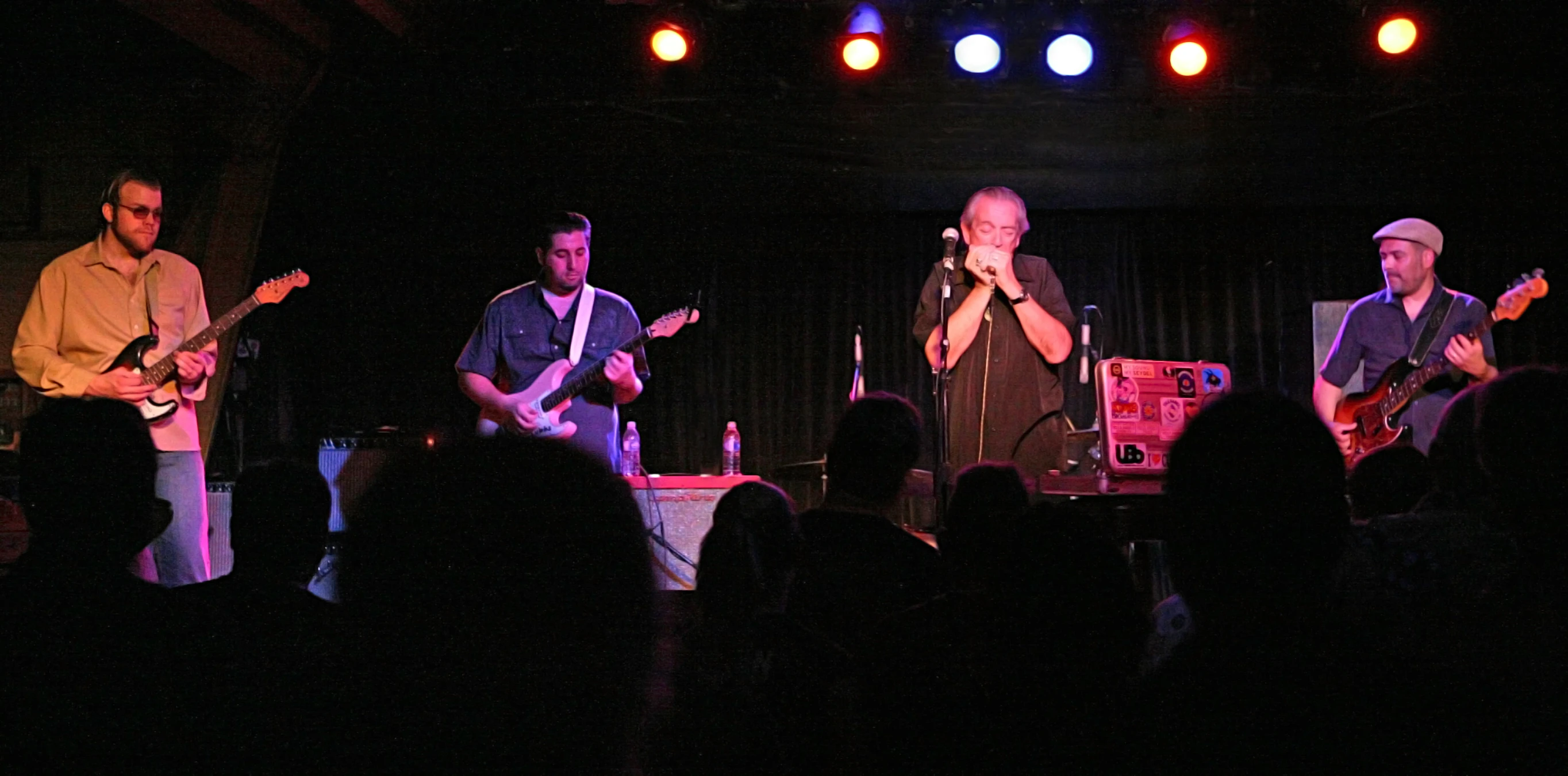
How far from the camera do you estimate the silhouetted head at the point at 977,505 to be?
1.93 metres

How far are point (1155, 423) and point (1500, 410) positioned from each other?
6.88ft

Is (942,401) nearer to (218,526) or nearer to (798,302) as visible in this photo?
(218,526)

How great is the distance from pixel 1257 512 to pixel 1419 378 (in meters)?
4.56

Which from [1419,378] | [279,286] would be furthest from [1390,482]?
[279,286]

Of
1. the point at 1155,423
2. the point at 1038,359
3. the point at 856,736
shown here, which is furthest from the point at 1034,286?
the point at 856,736

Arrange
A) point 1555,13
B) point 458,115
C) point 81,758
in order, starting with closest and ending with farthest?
1. point 81,758
2. point 1555,13
3. point 458,115

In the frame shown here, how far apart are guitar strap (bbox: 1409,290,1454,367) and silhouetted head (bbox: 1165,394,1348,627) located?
4562 mm

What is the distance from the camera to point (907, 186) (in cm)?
721

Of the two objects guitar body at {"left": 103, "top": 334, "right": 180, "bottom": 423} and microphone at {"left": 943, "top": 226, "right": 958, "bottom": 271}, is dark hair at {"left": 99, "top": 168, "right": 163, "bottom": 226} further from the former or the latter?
microphone at {"left": 943, "top": 226, "right": 958, "bottom": 271}

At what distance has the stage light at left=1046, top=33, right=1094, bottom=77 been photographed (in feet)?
20.4

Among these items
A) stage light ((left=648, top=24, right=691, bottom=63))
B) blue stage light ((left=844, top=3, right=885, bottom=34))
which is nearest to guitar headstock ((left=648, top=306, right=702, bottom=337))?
stage light ((left=648, top=24, right=691, bottom=63))

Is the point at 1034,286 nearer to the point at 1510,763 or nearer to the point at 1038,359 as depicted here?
the point at 1038,359

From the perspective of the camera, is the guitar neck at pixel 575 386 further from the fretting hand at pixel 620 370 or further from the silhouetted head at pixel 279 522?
the silhouetted head at pixel 279 522

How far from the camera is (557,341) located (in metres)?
4.98
